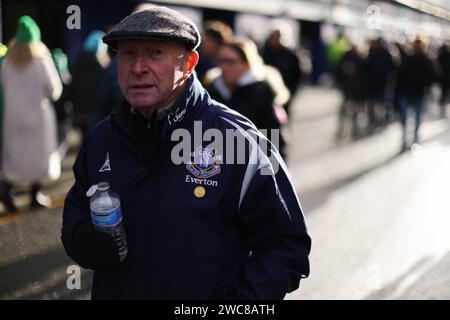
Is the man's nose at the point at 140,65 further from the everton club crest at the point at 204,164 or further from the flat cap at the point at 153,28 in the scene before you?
the everton club crest at the point at 204,164

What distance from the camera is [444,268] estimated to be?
468 centimetres

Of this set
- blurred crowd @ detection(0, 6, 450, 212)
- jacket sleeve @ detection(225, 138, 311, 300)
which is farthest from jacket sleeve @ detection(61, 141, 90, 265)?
blurred crowd @ detection(0, 6, 450, 212)

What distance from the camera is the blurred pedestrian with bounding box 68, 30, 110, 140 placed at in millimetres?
8328

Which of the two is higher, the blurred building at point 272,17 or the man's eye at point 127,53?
the man's eye at point 127,53

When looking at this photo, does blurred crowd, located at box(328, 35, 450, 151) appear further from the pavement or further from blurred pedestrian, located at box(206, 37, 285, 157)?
blurred pedestrian, located at box(206, 37, 285, 157)

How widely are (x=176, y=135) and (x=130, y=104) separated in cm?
23

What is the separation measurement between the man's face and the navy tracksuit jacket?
7 centimetres

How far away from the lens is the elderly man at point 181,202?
6.24ft

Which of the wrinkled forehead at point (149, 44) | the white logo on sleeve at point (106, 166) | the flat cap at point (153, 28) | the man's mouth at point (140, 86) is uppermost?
the flat cap at point (153, 28)

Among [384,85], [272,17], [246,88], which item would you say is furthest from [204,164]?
[272,17]

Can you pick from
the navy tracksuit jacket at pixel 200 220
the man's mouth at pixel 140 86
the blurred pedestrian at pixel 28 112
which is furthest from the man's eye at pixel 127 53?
the blurred pedestrian at pixel 28 112

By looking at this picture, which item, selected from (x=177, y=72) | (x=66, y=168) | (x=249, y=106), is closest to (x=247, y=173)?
(x=177, y=72)
